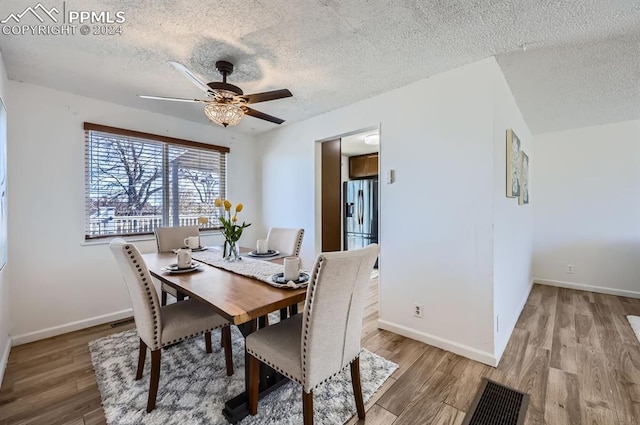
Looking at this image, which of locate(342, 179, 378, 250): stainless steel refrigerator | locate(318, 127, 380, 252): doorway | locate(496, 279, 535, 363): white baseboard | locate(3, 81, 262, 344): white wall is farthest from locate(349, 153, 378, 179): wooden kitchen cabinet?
locate(3, 81, 262, 344): white wall

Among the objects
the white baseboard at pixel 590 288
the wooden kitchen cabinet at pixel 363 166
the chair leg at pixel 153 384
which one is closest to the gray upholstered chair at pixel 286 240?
the chair leg at pixel 153 384

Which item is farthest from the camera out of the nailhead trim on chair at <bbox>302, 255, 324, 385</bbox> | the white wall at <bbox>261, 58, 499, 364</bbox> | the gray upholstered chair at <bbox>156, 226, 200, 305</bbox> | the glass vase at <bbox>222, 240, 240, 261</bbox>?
the gray upholstered chair at <bbox>156, 226, 200, 305</bbox>

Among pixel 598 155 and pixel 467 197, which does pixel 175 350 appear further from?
pixel 598 155

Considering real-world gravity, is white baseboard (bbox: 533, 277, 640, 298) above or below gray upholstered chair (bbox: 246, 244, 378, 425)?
below

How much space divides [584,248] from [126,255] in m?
5.48

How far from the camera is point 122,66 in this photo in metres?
2.16

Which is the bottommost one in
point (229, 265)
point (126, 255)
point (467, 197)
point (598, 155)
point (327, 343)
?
point (327, 343)

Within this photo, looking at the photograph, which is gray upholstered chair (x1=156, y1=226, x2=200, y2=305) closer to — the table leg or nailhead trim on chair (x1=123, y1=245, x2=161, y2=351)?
nailhead trim on chair (x1=123, y1=245, x2=161, y2=351)

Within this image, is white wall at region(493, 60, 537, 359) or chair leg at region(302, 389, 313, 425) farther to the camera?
white wall at region(493, 60, 537, 359)

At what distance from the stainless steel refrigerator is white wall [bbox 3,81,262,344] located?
11.8ft

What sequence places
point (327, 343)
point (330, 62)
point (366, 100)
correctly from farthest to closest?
point (366, 100), point (330, 62), point (327, 343)

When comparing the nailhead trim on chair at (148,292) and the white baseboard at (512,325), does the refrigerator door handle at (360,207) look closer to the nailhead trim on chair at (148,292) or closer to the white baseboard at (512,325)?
the white baseboard at (512,325)

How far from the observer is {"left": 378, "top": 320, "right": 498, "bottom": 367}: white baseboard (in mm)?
2075

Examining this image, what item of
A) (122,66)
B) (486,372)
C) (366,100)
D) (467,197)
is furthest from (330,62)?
(486,372)
